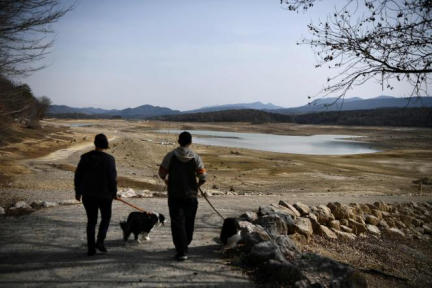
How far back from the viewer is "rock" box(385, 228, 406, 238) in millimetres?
10492

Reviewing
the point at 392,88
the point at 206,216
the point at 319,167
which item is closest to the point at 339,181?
the point at 319,167

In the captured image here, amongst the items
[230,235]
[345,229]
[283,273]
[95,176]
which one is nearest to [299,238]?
[230,235]

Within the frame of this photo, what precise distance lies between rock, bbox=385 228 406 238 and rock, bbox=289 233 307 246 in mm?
4519

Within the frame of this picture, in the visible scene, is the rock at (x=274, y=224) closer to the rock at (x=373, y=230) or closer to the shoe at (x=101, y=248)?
the shoe at (x=101, y=248)

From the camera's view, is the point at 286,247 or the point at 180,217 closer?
the point at 180,217

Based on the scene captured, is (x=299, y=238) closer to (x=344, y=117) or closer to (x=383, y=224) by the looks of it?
(x=383, y=224)

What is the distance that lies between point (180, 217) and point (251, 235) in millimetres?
1484

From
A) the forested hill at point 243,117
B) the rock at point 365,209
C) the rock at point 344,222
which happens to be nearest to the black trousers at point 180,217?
the rock at point 344,222

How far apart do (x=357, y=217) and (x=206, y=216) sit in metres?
5.34

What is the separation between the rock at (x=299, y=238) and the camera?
298 inches

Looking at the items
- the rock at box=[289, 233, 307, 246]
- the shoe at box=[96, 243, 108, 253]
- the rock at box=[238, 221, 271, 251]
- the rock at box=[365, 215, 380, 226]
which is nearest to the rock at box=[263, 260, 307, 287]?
the rock at box=[238, 221, 271, 251]

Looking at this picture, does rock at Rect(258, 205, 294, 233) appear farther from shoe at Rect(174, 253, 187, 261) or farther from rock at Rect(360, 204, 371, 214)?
rock at Rect(360, 204, 371, 214)

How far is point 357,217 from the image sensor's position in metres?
10.9

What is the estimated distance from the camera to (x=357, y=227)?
10.1 m
